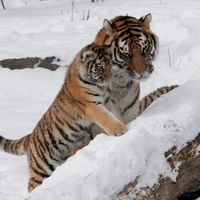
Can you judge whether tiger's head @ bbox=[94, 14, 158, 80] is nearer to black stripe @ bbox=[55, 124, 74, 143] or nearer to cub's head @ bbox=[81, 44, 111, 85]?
cub's head @ bbox=[81, 44, 111, 85]

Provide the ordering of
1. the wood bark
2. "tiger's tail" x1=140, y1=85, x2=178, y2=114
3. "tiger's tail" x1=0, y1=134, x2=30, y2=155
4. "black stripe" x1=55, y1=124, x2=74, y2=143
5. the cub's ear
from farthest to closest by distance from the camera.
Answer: the wood bark, "tiger's tail" x1=0, y1=134, x2=30, y2=155, "tiger's tail" x1=140, y1=85, x2=178, y2=114, "black stripe" x1=55, y1=124, x2=74, y2=143, the cub's ear

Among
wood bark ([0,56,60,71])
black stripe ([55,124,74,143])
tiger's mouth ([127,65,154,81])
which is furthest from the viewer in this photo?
wood bark ([0,56,60,71])

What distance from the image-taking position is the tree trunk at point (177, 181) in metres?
2.40

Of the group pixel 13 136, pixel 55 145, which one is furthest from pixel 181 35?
pixel 55 145

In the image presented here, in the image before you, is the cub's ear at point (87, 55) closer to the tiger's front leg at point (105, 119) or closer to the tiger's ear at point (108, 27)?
the tiger's ear at point (108, 27)

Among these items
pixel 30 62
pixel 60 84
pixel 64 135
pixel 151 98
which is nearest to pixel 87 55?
pixel 64 135

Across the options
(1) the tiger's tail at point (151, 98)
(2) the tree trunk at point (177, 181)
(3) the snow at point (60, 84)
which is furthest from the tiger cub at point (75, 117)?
(1) the tiger's tail at point (151, 98)

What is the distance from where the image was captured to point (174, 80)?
548 centimetres

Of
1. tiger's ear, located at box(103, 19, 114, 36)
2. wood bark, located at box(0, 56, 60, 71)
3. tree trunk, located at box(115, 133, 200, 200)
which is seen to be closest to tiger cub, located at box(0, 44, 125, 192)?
tiger's ear, located at box(103, 19, 114, 36)

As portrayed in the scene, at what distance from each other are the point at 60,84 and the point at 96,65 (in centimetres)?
254

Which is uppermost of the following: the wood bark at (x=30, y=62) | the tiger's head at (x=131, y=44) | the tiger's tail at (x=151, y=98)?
the tiger's head at (x=131, y=44)

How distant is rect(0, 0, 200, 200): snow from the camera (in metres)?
2.39

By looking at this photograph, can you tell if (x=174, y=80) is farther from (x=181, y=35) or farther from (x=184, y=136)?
(x=184, y=136)

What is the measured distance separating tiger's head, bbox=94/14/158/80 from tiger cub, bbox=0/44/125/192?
73 millimetres
